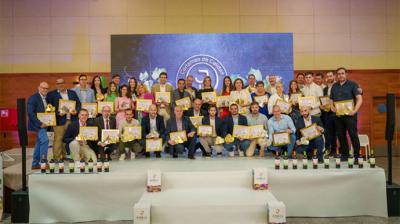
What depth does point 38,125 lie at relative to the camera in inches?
290

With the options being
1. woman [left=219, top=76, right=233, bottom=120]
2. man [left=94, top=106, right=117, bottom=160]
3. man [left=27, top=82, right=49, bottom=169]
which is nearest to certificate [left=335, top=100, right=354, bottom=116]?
woman [left=219, top=76, right=233, bottom=120]

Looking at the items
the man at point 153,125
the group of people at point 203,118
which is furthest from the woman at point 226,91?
the man at point 153,125

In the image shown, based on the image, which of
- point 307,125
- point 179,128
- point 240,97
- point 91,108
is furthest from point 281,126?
point 91,108

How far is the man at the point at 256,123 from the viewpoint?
796 cm

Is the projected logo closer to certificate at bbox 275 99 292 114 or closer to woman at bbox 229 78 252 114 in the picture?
woman at bbox 229 78 252 114

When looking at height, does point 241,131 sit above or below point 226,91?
below

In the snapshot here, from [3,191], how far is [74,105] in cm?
212

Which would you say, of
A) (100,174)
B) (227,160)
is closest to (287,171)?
(227,160)

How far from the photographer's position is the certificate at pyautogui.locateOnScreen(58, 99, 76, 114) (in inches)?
303

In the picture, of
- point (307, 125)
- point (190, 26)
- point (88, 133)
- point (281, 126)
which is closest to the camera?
point (88, 133)

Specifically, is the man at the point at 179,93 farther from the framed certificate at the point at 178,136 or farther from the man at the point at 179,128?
the framed certificate at the point at 178,136

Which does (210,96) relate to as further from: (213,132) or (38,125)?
(38,125)

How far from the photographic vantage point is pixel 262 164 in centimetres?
682

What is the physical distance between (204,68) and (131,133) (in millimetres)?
4588
